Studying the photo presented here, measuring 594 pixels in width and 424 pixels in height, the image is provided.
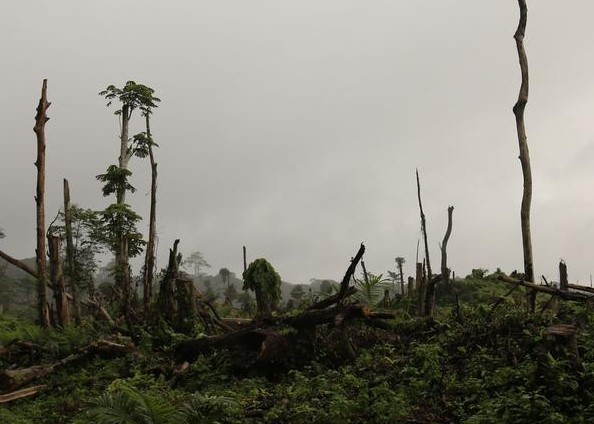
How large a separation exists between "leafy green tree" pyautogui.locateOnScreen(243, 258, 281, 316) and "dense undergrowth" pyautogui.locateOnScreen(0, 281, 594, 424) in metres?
8.13

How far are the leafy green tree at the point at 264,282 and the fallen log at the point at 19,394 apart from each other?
11.6m

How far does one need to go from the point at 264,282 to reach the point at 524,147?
12.0m

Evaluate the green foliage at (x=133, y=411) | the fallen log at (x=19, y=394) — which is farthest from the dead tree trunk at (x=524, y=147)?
the fallen log at (x=19, y=394)

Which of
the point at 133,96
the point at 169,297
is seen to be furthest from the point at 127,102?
the point at 169,297

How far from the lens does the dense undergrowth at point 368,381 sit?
6.36 meters

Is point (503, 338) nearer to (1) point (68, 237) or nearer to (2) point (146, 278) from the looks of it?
(2) point (146, 278)

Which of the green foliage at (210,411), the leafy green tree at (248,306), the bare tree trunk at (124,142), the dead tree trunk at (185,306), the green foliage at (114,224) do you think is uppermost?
the bare tree trunk at (124,142)

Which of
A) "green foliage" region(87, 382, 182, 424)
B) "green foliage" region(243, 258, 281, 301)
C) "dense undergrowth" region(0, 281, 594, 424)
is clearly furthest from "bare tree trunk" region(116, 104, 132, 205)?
"green foliage" region(87, 382, 182, 424)

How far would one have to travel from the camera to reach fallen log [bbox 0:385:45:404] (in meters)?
9.48

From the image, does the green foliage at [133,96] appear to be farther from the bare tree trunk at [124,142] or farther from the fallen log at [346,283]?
the fallen log at [346,283]

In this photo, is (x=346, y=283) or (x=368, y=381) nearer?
(x=368, y=381)

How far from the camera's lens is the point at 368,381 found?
852 centimetres

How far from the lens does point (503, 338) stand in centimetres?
922

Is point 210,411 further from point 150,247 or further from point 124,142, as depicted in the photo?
point 124,142
